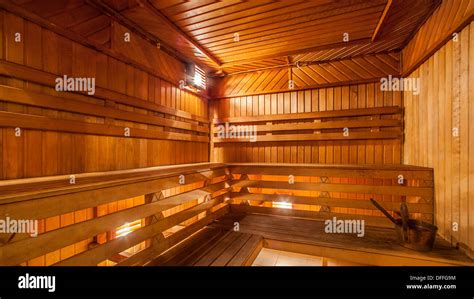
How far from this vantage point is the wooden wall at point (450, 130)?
2.19 metres

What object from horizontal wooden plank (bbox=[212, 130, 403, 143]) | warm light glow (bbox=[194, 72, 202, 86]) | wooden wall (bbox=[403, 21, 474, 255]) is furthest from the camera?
warm light glow (bbox=[194, 72, 202, 86])

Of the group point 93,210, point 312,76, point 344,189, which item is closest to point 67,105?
point 93,210

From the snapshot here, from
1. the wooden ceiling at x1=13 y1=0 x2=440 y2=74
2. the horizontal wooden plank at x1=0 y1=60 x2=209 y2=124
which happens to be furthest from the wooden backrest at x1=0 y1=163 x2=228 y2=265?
the wooden ceiling at x1=13 y1=0 x2=440 y2=74

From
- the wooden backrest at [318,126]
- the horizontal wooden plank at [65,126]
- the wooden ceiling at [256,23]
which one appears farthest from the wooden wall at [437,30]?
the horizontal wooden plank at [65,126]

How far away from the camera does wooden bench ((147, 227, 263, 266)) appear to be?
236cm

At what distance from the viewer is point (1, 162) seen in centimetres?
194

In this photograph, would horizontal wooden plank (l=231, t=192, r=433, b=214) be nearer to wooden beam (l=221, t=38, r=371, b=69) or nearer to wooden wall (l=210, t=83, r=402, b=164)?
wooden wall (l=210, t=83, r=402, b=164)

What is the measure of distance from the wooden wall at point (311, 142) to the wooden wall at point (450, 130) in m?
0.74

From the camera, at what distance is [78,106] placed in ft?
8.18

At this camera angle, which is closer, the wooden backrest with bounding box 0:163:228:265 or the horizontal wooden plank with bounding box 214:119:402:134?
the wooden backrest with bounding box 0:163:228:265

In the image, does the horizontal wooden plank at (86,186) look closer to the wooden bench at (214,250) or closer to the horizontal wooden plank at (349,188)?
the wooden bench at (214,250)

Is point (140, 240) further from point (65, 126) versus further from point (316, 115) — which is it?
point (316, 115)

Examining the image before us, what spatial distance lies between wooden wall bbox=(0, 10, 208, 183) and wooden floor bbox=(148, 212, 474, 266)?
5.26 ft
